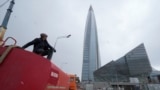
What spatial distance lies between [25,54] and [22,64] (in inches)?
6.0

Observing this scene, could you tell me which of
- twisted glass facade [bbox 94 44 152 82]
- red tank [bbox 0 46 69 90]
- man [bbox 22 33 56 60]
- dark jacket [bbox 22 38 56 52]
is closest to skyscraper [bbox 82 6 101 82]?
twisted glass facade [bbox 94 44 152 82]

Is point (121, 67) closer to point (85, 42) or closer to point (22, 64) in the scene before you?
point (85, 42)

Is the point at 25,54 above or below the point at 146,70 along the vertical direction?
below

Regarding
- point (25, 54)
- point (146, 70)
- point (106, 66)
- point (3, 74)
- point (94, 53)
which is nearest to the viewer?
point (3, 74)

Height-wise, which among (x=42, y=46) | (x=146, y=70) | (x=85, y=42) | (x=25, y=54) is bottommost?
(x=25, y=54)

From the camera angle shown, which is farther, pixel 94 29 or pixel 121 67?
pixel 94 29

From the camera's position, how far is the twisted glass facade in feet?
281

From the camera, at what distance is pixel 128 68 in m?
90.4

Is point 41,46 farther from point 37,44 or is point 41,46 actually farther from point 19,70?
point 19,70

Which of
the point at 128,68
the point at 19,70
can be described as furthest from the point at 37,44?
the point at 128,68

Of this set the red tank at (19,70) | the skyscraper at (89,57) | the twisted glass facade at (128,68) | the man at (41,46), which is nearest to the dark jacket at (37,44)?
the man at (41,46)

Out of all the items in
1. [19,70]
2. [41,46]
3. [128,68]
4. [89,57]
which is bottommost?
[19,70]

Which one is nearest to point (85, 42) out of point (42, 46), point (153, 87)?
point (153, 87)

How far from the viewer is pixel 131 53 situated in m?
97.1
